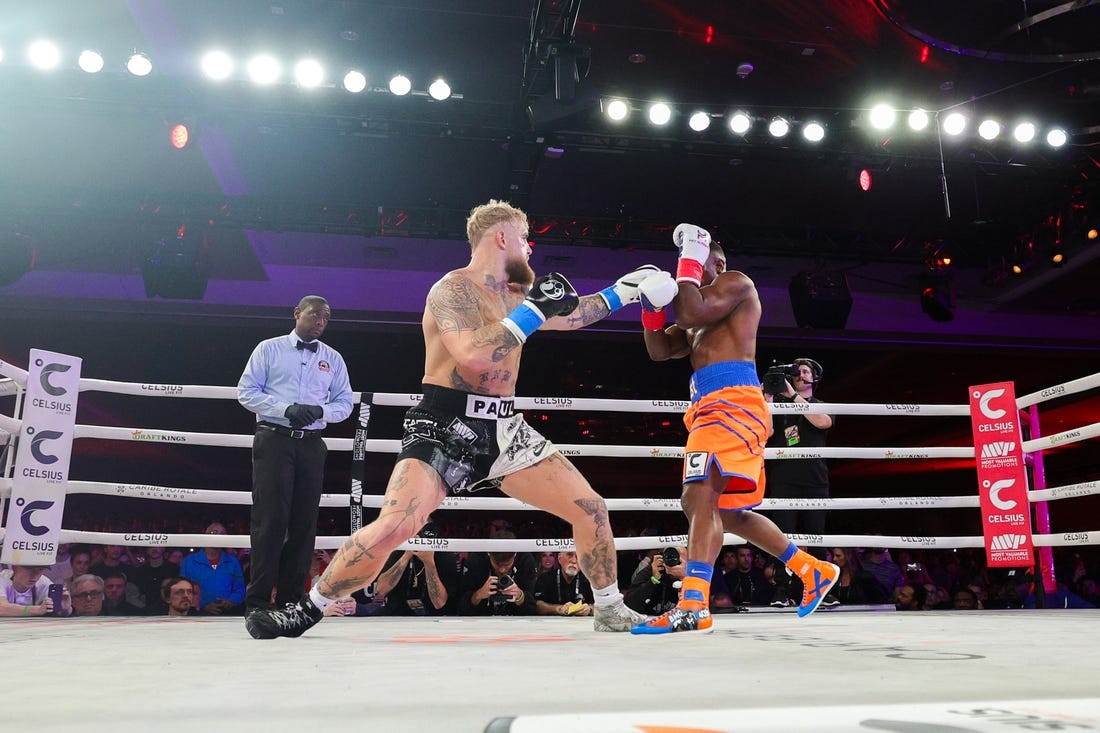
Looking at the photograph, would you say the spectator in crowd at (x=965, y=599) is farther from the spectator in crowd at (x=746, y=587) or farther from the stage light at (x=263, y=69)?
the stage light at (x=263, y=69)

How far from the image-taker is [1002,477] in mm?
4344

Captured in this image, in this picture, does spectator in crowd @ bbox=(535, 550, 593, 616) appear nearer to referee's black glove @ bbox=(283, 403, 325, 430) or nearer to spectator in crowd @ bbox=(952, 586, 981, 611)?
referee's black glove @ bbox=(283, 403, 325, 430)

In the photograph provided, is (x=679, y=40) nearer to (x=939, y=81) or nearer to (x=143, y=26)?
(x=939, y=81)

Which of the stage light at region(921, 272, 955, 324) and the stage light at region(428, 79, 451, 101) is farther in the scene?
the stage light at region(921, 272, 955, 324)

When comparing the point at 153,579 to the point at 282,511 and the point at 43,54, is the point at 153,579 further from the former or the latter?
the point at 282,511

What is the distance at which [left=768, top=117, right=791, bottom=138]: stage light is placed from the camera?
7.17 m

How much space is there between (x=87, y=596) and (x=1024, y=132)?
8.00 meters

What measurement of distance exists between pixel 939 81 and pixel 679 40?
2378mm

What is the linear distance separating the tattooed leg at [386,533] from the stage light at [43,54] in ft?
18.5

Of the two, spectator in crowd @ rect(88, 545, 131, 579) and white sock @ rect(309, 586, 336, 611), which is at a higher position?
white sock @ rect(309, 586, 336, 611)

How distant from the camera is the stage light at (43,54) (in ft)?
20.5

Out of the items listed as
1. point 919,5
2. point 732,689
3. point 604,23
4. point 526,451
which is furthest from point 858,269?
point 732,689

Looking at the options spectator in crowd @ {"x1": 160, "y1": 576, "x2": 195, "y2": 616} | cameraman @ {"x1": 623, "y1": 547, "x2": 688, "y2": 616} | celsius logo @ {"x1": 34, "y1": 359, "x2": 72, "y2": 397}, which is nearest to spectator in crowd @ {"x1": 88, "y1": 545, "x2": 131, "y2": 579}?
spectator in crowd @ {"x1": 160, "y1": 576, "x2": 195, "y2": 616}

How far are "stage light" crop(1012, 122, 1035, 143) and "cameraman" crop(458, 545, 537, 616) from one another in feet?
18.4
